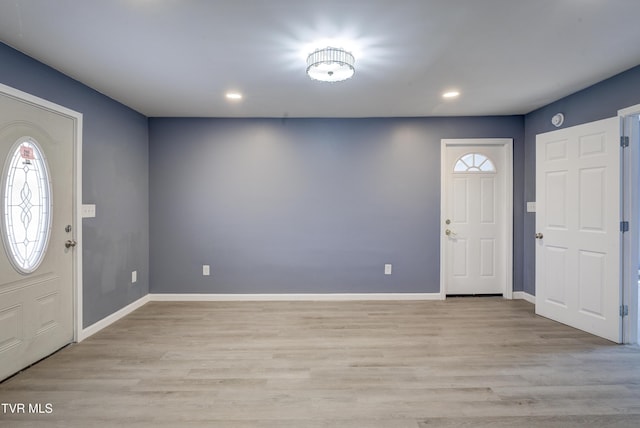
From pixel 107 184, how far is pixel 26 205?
0.94 m

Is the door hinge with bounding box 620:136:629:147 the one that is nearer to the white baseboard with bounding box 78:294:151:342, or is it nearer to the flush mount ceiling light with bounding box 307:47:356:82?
the flush mount ceiling light with bounding box 307:47:356:82

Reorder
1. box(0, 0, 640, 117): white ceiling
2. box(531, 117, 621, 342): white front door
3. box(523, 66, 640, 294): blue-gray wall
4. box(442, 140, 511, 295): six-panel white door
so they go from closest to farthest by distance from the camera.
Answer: box(0, 0, 640, 117): white ceiling
box(523, 66, 640, 294): blue-gray wall
box(531, 117, 621, 342): white front door
box(442, 140, 511, 295): six-panel white door

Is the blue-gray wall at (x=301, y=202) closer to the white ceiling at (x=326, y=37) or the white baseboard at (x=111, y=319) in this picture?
the white baseboard at (x=111, y=319)

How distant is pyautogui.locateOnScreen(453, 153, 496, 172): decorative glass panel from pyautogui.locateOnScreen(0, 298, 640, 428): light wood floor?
6.49 ft

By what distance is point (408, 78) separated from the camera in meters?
2.85

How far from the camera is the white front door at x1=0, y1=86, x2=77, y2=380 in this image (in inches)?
88.1

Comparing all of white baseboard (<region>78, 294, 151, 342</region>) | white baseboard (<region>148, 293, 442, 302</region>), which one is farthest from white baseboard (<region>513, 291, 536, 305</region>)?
white baseboard (<region>78, 294, 151, 342</region>)

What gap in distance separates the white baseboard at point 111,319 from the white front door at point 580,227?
194 inches

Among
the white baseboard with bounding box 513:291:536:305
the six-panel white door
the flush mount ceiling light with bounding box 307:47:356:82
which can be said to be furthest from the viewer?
the six-panel white door

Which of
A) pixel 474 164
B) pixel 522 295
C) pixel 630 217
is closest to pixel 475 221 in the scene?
pixel 474 164

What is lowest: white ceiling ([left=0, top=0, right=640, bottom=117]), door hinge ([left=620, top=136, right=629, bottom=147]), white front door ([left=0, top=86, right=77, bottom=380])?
white front door ([left=0, top=86, right=77, bottom=380])

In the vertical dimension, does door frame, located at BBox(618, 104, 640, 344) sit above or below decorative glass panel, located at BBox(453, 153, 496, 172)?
below

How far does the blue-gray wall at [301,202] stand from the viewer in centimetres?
412

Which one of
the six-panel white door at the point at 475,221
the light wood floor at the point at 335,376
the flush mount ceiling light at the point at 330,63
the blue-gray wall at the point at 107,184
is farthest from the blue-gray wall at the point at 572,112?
the blue-gray wall at the point at 107,184
